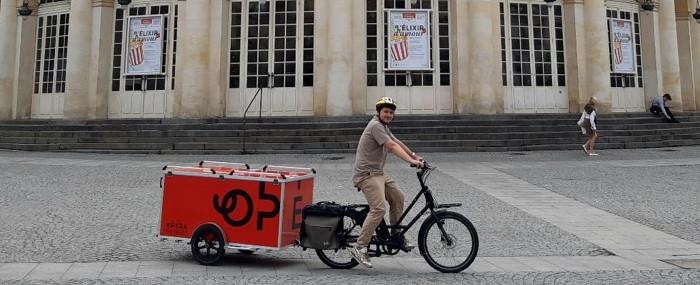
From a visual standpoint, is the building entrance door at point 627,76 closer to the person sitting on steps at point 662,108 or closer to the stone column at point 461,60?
the person sitting on steps at point 662,108

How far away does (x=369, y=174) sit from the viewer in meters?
5.39

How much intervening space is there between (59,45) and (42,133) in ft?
20.8

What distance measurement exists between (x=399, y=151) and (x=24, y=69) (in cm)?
2615

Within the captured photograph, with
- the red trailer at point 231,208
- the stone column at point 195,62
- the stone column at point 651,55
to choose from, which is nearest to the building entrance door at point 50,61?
the stone column at point 195,62

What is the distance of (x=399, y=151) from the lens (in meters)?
5.17

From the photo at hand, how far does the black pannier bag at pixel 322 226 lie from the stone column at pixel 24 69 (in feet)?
82.2

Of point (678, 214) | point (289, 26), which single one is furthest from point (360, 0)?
point (678, 214)

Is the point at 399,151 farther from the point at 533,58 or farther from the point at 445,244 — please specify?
the point at 533,58

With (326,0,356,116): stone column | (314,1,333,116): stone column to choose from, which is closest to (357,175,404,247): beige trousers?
(326,0,356,116): stone column

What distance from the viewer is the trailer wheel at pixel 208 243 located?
5.57 meters

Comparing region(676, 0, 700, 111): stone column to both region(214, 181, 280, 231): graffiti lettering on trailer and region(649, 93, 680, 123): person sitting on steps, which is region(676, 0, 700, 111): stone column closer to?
region(649, 93, 680, 123): person sitting on steps

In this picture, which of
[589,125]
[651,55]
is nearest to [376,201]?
[589,125]

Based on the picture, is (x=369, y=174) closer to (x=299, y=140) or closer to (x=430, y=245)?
(x=430, y=245)

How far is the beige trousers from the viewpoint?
5258 mm
